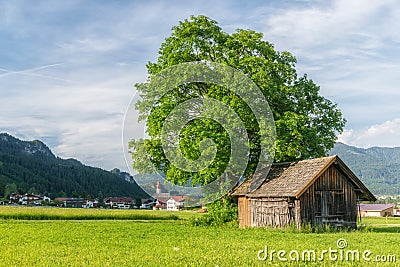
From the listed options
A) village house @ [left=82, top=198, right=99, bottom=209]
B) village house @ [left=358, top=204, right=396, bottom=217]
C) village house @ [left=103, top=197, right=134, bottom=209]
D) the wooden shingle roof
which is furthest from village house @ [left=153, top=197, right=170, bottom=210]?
village house @ [left=358, top=204, right=396, bottom=217]

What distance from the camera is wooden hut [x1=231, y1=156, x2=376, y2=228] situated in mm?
34156

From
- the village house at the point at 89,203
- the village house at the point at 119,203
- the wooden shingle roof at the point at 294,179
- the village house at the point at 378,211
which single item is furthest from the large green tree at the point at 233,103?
the village house at the point at 89,203

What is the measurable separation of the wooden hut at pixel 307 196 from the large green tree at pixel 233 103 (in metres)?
2.46

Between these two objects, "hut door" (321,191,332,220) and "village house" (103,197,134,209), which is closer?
"hut door" (321,191,332,220)

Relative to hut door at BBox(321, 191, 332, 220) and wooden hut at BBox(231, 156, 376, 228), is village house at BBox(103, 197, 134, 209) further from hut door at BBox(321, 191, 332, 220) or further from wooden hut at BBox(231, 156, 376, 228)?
hut door at BBox(321, 191, 332, 220)

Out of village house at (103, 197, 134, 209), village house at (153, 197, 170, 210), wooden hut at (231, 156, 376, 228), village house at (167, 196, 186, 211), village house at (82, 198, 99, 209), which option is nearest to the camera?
wooden hut at (231, 156, 376, 228)

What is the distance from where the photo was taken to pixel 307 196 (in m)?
34.4

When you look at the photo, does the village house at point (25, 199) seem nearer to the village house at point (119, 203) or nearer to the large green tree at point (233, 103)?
the village house at point (119, 203)

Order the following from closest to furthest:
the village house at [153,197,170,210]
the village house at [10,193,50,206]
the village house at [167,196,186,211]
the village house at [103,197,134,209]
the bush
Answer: the bush
the village house at [167,196,186,211]
the village house at [153,197,170,210]
the village house at [103,197,134,209]
the village house at [10,193,50,206]

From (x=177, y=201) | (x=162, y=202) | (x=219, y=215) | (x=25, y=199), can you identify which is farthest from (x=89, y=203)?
(x=219, y=215)

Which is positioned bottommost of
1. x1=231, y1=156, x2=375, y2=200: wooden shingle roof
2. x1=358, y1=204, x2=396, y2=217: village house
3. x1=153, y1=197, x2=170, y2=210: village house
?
x1=358, y1=204, x2=396, y2=217: village house

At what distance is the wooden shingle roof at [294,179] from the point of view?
3397cm

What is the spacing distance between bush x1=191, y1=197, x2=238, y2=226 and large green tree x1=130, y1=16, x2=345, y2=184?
324cm

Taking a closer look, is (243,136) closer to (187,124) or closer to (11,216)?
(187,124)
